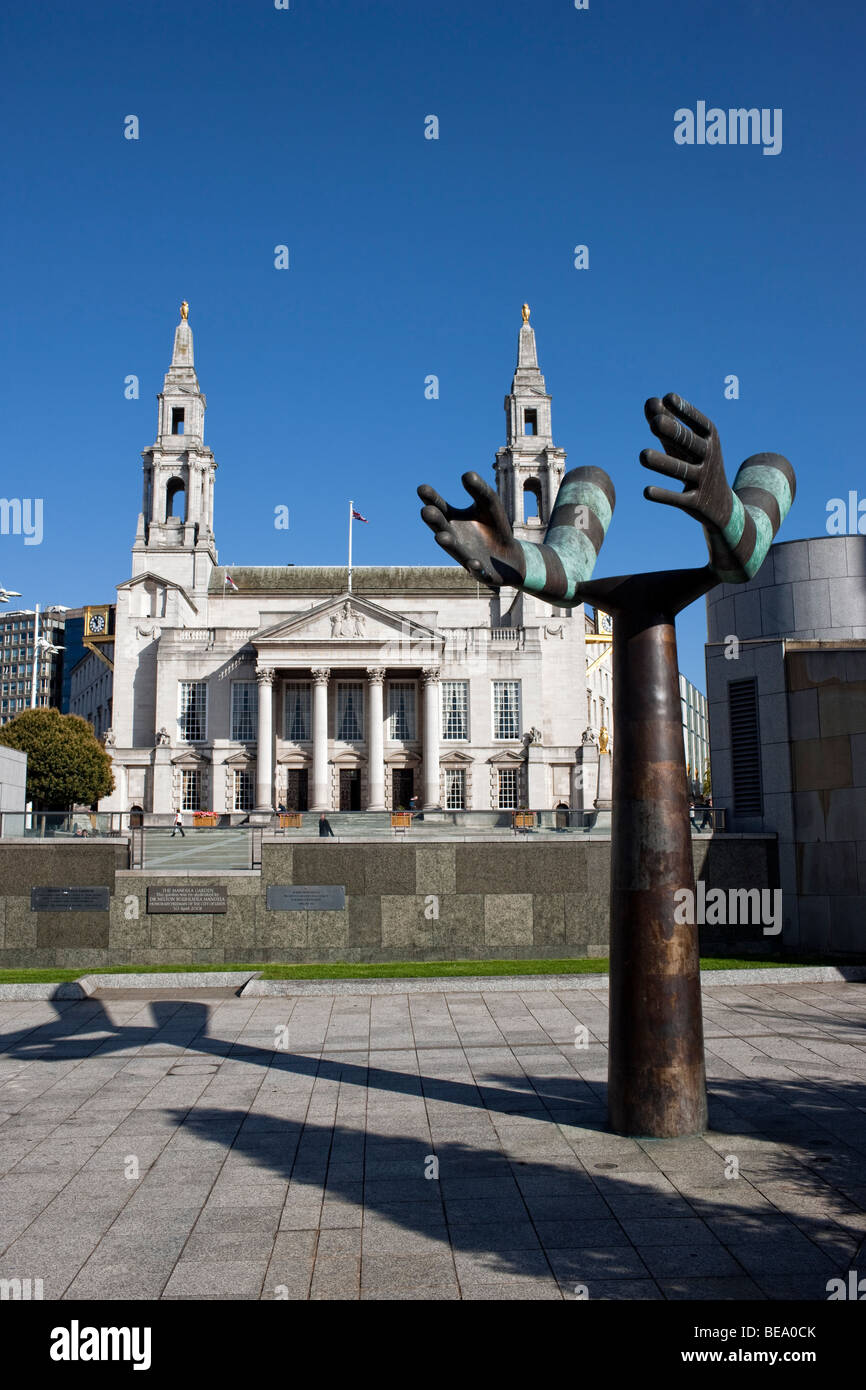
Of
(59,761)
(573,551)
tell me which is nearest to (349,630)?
(59,761)

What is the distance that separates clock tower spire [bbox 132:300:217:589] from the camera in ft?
244

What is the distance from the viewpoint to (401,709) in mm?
65125

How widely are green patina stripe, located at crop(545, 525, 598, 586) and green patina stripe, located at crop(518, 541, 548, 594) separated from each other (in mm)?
373

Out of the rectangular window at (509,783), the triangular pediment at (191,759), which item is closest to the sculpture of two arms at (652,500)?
the rectangular window at (509,783)

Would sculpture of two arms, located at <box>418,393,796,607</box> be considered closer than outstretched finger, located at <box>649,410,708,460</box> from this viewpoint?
No

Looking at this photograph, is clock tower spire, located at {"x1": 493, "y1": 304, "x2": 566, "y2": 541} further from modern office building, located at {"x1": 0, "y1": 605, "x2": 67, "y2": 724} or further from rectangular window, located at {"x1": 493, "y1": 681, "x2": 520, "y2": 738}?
modern office building, located at {"x1": 0, "y1": 605, "x2": 67, "y2": 724}

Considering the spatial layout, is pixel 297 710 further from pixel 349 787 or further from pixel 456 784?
pixel 456 784

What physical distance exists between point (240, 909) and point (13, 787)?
26.7ft

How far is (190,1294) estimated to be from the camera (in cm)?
635

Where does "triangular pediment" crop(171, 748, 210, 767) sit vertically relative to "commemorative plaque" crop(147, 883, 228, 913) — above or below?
above

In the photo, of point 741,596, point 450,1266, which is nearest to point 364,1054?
point 450,1266

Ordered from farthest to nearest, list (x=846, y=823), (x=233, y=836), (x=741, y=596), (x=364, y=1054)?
(x=741, y=596) < (x=233, y=836) < (x=846, y=823) < (x=364, y=1054)

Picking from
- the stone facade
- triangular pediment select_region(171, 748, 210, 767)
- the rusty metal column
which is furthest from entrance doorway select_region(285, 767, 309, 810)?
the rusty metal column
